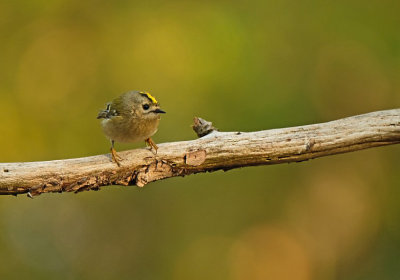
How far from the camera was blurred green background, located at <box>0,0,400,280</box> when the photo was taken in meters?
6.91

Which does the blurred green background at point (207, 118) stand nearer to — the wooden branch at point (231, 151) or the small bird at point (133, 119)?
the small bird at point (133, 119)

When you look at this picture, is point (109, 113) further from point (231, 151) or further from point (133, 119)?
point (231, 151)

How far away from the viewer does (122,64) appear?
729cm

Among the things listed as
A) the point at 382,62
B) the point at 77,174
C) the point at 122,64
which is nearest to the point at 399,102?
the point at 382,62

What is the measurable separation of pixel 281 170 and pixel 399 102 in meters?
1.91

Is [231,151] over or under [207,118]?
under

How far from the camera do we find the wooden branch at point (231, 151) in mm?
3680

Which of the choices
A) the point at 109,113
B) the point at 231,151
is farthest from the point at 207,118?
the point at 231,151

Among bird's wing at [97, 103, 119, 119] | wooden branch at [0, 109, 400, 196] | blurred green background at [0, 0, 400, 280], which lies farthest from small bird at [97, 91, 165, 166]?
blurred green background at [0, 0, 400, 280]

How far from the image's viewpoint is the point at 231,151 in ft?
12.3

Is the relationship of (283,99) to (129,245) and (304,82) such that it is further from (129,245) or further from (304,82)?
(129,245)

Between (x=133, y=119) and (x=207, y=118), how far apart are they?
263cm

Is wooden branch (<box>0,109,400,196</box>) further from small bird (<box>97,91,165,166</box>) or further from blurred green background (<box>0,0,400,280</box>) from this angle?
blurred green background (<box>0,0,400,280</box>)

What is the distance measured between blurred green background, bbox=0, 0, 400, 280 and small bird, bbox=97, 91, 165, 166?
95.1 inches
